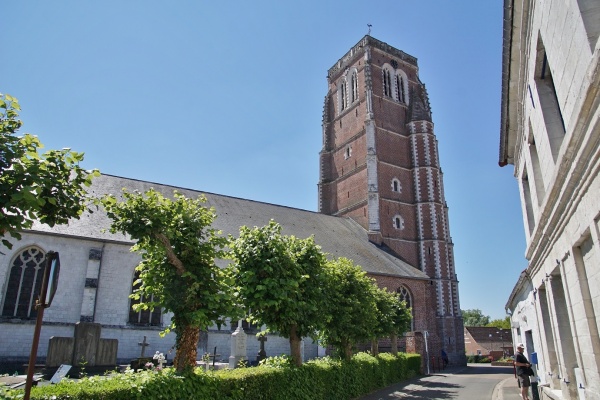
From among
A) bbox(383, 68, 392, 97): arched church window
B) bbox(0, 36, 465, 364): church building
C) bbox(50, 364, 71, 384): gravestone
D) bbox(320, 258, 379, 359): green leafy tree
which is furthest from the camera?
bbox(383, 68, 392, 97): arched church window

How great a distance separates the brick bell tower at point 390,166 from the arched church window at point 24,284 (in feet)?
71.6

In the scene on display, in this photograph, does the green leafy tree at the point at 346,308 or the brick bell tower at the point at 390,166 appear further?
the brick bell tower at the point at 390,166

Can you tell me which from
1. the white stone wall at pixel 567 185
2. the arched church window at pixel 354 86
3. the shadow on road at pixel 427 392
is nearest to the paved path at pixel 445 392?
the shadow on road at pixel 427 392

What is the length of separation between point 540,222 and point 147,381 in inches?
279

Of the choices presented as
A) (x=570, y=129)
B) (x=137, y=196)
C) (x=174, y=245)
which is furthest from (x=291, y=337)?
(x=570, y=129)

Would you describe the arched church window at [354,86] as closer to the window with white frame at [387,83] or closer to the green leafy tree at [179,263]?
the window with white frame at [387,83]

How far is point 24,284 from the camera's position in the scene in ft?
55.2

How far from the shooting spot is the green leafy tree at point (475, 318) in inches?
5477

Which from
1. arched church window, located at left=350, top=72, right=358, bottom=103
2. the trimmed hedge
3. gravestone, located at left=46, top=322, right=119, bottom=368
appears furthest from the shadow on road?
arched church window, located at left=350, top=72, right=358, bottom=103

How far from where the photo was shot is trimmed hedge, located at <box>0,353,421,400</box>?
5.76 meters

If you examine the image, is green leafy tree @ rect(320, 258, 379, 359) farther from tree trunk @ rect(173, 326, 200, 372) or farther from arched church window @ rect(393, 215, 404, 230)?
arched church window @ rect(393, 215, 404, 230)

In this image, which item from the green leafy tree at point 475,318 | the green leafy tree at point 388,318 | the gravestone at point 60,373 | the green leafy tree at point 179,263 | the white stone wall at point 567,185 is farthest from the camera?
the green leafy tree at point 475,318

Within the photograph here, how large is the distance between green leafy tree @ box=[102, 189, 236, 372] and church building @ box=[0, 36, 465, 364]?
9.27m

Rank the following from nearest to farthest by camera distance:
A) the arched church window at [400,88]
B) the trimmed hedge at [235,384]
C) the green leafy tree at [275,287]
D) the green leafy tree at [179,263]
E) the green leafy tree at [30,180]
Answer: the green leafy tree at [30,180] → the trimmed hedge at [235,384] → the green leafy tree at [179,263] → the green leafy tree at [275,287] → the arched church window at [400,88]
